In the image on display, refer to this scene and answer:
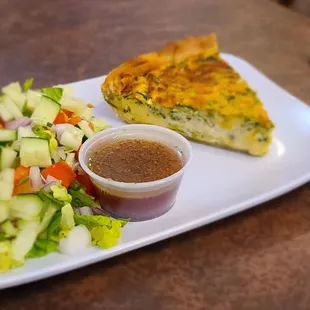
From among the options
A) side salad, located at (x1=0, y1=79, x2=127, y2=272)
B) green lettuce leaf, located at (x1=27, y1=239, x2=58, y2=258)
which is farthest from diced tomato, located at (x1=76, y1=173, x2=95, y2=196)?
green lettuce leaf, located at (x1=27, y1=239, x2=58, y2=258)

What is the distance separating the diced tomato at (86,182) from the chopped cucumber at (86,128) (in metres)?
0.15

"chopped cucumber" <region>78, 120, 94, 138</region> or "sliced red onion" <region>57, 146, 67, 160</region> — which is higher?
"sliced red onion" <region>57, 146, 67, 160</region>

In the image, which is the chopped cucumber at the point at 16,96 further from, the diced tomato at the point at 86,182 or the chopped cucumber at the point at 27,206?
the chopped cucumber at the point at 27,206

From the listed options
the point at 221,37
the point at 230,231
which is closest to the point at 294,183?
the point at 230,231

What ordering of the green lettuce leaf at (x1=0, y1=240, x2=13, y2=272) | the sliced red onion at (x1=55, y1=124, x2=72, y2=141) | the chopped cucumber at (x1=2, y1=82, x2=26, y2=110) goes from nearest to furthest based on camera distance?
the green lettuce leaf at (x1=0, y1=240, x2=13, y2=272) → the sliced red onion at (x1=55, y1=124, x2=72, y2=141) → the chopped cucumber at (x1=2, y1=82, x2=26, y2=110)

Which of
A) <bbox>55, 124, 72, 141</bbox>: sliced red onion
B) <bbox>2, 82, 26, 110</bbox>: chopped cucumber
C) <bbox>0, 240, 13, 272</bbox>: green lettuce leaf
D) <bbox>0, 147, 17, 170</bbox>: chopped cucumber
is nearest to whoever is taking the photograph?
<bbox>0, 240, 13, 272</bbox>: green lettuce leaf

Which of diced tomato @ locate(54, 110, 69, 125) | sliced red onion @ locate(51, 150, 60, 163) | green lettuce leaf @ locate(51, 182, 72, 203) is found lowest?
diced tomato @ locate(54, 110, 69, 125)

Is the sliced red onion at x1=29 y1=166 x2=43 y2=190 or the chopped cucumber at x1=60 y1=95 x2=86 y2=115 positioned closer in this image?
the sliced red onion at x1=29 y1=166 x2=43 y2=190

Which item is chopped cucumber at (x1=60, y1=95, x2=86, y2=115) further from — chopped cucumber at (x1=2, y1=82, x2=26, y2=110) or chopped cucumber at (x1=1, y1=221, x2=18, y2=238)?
chopped cucumber at (x1=1, y1=221, x2=18, y2=238)

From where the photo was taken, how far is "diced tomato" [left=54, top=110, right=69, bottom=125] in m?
1.60

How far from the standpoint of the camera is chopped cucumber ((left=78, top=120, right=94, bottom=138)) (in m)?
1.58

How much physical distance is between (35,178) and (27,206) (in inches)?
3.9

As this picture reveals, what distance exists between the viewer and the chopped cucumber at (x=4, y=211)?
1293mm

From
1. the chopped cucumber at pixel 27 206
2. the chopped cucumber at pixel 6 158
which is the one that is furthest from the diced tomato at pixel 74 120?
the chopped cucumber at pixel 27 206
